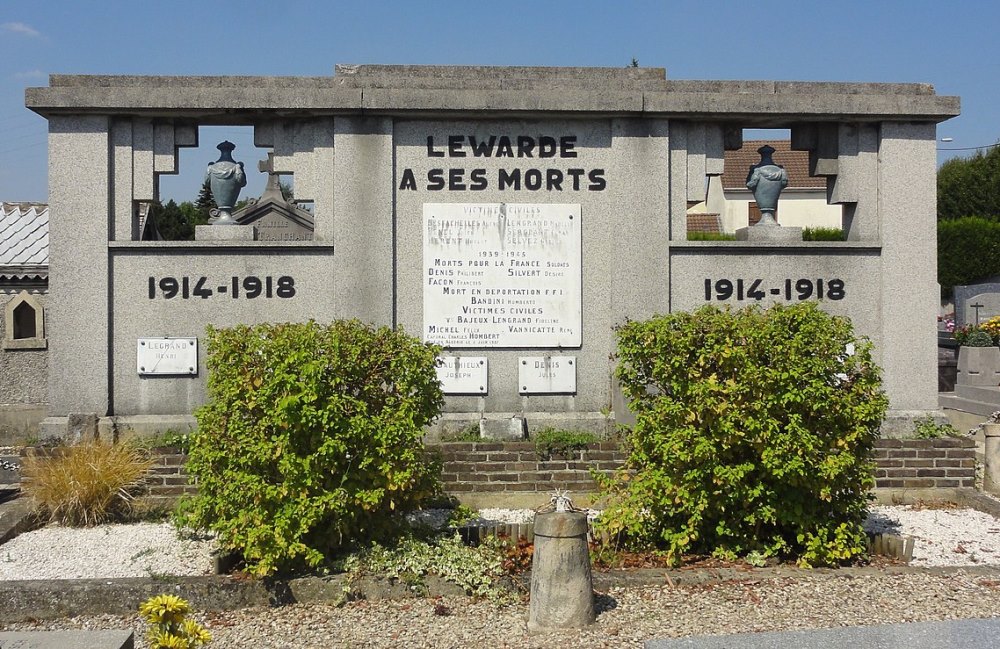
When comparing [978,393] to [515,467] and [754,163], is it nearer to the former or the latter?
[515,467]

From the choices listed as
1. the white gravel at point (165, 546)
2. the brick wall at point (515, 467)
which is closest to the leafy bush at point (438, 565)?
the white gravel at point (165, 546)

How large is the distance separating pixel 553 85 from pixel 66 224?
534 centimetres

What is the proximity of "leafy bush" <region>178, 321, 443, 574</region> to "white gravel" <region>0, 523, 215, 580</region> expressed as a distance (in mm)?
608

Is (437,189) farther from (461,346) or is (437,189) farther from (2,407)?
(2,407)

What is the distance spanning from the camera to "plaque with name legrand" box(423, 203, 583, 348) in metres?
9.63

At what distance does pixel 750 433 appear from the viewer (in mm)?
6277

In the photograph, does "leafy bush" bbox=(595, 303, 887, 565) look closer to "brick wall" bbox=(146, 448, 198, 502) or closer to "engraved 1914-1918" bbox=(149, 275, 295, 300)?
"brick wall" bbox=(146, 448, 198, 502)

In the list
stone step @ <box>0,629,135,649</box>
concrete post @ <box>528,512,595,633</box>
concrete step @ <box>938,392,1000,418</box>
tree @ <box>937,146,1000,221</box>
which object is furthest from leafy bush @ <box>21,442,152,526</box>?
tree @ <box>937,146,1000,221</box>

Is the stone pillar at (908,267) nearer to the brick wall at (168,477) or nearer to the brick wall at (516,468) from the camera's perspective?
the brick wall at (516,468)

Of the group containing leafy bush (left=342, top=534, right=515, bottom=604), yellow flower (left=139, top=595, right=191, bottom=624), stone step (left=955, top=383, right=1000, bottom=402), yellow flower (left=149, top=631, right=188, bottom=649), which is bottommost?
leafy bush (left=342, top=534, right=515, bottom=604)

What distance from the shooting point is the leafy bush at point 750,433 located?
6.24 meters

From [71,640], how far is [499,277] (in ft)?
19.6

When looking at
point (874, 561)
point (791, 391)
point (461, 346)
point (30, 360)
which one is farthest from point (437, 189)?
point (30, 360)

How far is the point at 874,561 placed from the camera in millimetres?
6715
